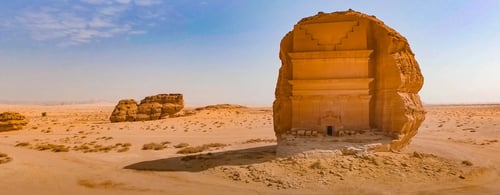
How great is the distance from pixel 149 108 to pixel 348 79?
34.7 metres

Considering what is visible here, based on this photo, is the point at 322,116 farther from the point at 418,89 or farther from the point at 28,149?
the point at 28,149

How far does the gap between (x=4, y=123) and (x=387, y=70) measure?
31735mm

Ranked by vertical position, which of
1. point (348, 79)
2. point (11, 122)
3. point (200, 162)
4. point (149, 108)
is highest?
point (348, 79)

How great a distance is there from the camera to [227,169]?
11.3 metres

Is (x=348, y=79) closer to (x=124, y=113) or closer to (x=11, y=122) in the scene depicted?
(x=11, y=122)

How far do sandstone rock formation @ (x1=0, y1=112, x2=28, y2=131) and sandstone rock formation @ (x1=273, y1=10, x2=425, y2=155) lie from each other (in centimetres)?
2877

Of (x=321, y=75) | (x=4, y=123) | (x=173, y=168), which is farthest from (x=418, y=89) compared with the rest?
(x=4, y=123)

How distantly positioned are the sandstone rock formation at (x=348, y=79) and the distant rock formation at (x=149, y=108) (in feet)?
107

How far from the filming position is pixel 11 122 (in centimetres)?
3262

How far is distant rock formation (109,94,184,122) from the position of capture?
43219mm

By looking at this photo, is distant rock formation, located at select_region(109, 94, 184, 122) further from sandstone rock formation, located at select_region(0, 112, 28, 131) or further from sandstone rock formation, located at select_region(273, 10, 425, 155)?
sandstone rock formation, located at select_region(273, 10, 425, 155)

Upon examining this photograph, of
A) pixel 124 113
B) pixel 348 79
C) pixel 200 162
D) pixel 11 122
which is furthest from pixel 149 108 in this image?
pixel 348 79

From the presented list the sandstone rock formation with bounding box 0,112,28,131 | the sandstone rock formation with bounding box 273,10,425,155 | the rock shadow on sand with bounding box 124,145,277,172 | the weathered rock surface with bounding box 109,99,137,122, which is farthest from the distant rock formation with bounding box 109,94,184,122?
the sandstone rock formation with bounding box 273,10,425,155

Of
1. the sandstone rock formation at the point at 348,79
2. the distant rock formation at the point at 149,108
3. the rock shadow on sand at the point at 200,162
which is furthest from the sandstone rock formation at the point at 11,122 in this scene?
the sandstone rock formation at the point at 348,79
